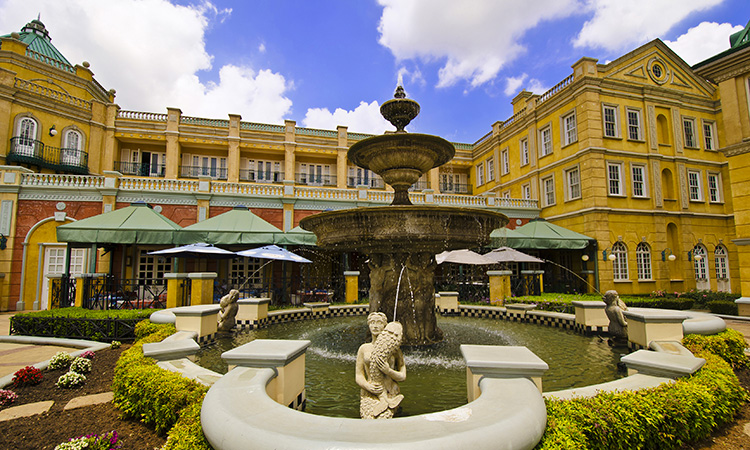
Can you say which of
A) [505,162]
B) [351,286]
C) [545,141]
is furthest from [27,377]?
[505,162]

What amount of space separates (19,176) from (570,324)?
23.9 meters

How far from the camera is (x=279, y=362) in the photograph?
3465 mm

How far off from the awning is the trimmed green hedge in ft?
54.1

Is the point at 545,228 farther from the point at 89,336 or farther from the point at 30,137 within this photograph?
the point at 30,137

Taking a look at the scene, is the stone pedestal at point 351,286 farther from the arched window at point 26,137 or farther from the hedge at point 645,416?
the arched window at point 26,137

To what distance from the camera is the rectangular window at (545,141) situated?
75.3ft

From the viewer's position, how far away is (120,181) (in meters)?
18.4

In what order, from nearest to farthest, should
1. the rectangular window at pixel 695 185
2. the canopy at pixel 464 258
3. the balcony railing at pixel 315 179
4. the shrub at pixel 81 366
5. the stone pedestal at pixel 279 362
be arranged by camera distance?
1. the stone pedestal at pixel 279 362
2. the shrub at pixel 81 366
3. the canopy at pixel 464 258
4. the rectangular window at pixel 695 185
5. the balcony railing at pixel 315 179

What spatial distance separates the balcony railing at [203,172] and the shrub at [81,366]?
77.0ft

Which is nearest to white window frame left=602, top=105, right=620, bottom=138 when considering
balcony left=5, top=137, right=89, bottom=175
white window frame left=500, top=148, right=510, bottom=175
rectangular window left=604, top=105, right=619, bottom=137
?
rectangular window left=604, top=105, right=619, bottom=137

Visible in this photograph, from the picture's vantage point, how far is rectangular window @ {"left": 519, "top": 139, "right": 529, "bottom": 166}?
25.1m

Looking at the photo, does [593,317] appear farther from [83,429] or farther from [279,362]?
[83,429]

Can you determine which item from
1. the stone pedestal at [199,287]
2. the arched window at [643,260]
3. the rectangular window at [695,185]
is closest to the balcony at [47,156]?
the stone pedestal at [199,287]

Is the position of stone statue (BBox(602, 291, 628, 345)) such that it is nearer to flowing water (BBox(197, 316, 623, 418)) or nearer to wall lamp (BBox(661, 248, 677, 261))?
flowing water (BBox(197, 316, 623, 418))
